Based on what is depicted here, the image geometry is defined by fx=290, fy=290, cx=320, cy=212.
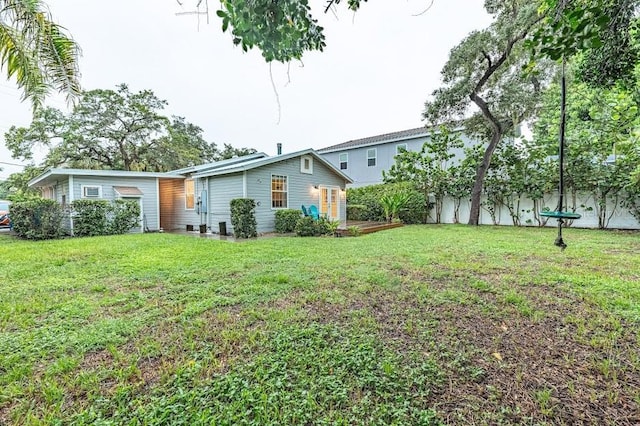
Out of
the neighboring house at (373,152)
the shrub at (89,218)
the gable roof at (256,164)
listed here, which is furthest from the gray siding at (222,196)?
the neighboring house at (373,152)

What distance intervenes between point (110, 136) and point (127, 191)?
32.0 ft

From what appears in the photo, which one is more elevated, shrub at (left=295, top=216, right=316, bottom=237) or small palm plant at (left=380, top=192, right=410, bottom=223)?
small palm plant at (left=380, top=192, right=410, bottom=223)

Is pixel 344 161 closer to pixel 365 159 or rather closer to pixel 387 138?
pixel 365 159

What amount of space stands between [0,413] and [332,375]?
1982mm

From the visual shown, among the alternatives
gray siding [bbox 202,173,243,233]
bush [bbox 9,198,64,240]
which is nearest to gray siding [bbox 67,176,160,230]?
bush [bbox 9,198,64,240]

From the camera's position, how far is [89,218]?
998 cm

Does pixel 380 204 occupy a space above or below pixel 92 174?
below

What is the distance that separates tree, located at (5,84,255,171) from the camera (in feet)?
56.6

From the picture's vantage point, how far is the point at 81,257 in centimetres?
597

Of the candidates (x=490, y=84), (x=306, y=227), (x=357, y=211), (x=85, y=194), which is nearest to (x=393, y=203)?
(x=357, y=211)

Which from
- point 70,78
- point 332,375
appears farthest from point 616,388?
point 70,78

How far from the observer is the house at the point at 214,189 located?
10.8 meters

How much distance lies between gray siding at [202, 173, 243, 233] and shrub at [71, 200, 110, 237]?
3528 mm

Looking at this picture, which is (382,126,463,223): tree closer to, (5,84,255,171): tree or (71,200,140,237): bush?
(71,200,140,237): bush
